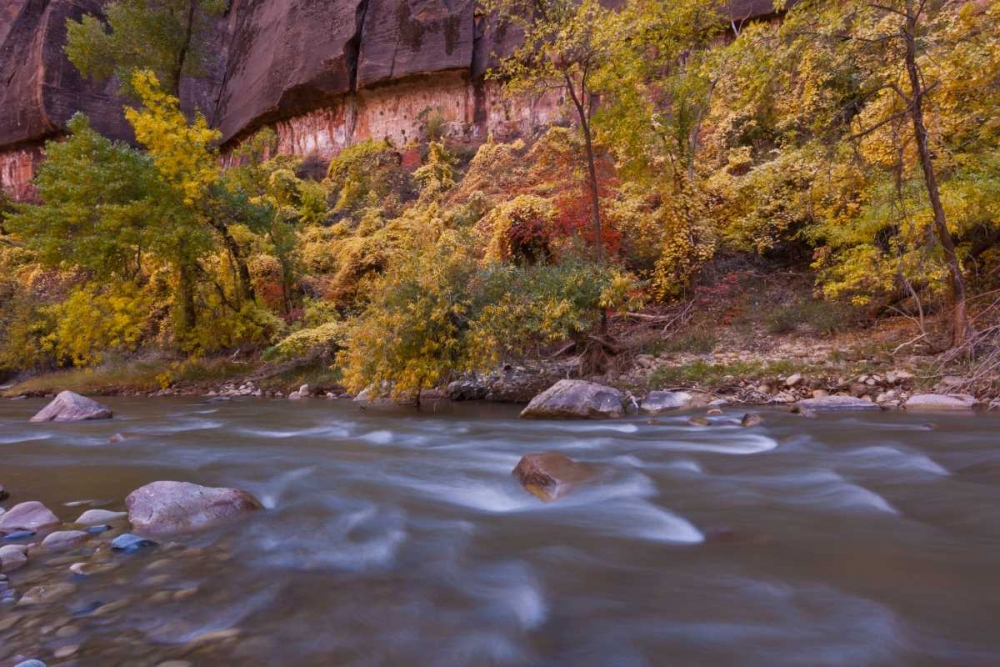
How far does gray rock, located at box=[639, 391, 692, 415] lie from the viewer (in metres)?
7.82

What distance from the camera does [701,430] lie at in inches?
241

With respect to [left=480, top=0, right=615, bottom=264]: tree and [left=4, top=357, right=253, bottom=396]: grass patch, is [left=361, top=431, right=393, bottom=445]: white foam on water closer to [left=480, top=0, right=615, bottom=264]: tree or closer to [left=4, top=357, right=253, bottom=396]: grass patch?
[left=480, top=0, right=615, bottom=264]: tree

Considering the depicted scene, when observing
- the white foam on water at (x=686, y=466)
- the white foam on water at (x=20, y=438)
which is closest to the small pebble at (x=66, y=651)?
the white foam on water at (x=686, y=466)

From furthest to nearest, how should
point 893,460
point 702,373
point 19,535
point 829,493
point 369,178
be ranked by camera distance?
1. point 369,178
2. point 702,373
3. point 893,460
4. point 829,493
5. point 19,535

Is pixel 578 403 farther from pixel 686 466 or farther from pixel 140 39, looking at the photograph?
pixel 140 39

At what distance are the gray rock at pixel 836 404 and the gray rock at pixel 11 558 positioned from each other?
24.6 feet

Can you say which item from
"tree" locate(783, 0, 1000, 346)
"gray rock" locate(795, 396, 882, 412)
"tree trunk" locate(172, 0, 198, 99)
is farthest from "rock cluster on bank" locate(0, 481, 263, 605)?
"tree trunk" locate(172, 0, 198, 99)

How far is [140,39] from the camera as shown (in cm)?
2423

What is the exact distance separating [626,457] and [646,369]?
14.5 ft

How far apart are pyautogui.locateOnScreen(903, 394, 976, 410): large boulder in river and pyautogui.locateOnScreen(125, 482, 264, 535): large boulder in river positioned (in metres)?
7.14

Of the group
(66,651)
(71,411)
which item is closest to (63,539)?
(66,651)

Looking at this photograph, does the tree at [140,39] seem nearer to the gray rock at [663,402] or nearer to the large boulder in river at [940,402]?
the gray rock at [663,402]

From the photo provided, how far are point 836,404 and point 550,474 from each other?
470 cm

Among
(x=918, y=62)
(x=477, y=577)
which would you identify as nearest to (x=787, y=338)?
(x=918, y=62)
